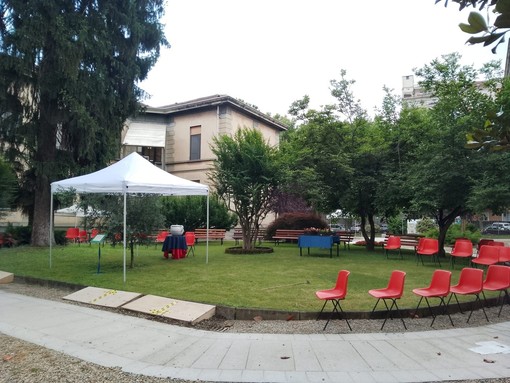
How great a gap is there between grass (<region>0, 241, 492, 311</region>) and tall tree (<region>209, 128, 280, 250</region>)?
2726 millimetres

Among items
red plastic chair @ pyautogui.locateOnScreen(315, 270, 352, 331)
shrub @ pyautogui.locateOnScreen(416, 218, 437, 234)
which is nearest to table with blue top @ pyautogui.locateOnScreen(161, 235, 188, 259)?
red plastic chair @ pyautogui.locateOnScreen(315, 270, 352, 331)

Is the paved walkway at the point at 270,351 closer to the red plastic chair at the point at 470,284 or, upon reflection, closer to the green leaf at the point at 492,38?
the red plastic chair at the point at 470,284

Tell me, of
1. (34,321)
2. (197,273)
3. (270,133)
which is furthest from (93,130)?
(270,133)

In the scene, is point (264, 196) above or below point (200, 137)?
below

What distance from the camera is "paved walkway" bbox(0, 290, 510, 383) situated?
5.11 m

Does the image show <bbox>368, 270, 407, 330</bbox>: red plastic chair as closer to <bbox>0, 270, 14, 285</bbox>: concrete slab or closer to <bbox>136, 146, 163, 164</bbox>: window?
<bbox>0, 270, 14, 285</bbox>: concrete slab

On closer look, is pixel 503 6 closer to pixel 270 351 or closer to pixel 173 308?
pixel 270 351

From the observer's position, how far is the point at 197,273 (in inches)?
484

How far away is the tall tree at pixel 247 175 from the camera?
62.5 ft

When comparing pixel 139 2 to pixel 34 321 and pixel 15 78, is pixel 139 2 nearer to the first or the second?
pixel 15 78

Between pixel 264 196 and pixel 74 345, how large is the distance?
1388cm

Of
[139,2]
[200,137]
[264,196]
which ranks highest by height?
[139,2]

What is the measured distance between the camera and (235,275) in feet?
39.3

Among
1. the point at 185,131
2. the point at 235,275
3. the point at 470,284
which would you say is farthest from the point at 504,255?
the point at 185,131
